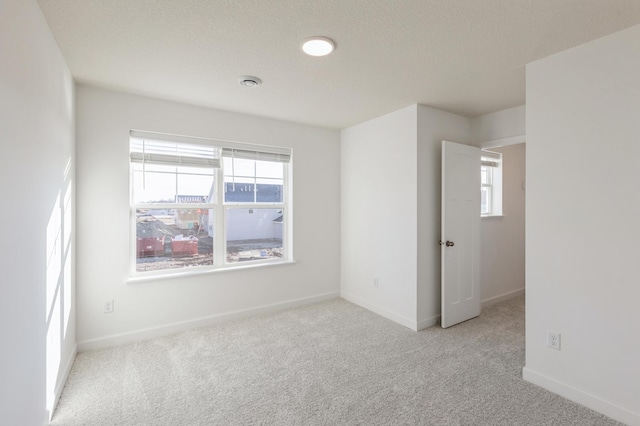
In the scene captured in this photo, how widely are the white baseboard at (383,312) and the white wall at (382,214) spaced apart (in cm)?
1

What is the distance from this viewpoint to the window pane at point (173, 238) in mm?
3234

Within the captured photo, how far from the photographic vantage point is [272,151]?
3.90 m

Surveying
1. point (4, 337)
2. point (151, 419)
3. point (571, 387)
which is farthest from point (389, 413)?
point (4, 337)

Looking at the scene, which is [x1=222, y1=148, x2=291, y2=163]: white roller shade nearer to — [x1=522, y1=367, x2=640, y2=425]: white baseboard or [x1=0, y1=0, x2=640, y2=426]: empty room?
[x1=0, y1=0, x2=640, y2=426]: empty room

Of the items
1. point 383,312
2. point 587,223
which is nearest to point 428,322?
point 383,312

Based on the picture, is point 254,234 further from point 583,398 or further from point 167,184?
point 583,398

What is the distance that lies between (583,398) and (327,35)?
2.91 m

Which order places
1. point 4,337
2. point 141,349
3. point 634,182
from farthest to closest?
point 141,349 → point 634,182 → point 4,337

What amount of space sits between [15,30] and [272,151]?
2619 millimetres

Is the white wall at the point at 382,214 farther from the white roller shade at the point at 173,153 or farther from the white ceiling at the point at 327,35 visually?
the white roller shade at the point at 173,153

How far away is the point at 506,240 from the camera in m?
4.39

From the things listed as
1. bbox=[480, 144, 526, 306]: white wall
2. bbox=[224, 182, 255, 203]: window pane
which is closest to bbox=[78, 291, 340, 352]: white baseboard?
bbox=[224, 182, 255, 203]: window pane

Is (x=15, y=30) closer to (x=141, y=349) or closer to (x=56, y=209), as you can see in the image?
(x=56, y=209)

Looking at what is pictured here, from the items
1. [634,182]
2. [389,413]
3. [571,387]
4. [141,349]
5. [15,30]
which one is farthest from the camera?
[141,349]
